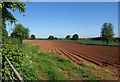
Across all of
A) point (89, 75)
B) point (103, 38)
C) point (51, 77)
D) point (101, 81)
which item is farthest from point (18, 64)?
point (103, 38)

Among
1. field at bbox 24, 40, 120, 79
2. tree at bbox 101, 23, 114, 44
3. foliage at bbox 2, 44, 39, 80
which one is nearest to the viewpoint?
foliage at bbox 2, 44, 39, 80

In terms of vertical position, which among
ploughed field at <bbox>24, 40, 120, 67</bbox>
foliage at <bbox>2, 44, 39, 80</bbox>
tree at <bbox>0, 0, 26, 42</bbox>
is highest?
tree at <bbox>0, 0, 26, 42</bbox>

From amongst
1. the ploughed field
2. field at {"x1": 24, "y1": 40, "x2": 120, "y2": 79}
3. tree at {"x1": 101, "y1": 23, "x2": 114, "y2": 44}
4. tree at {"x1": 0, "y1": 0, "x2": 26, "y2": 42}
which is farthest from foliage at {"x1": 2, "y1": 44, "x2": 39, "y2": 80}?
tree at {"x1": 101, "y1": 23, "x2": 114, "y2": 44}

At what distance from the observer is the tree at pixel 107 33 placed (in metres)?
112

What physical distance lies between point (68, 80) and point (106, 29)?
4062 inches

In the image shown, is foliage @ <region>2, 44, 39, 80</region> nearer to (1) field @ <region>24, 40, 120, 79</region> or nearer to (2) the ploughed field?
(1) field @ <region>24, 40, 120, 79</region>

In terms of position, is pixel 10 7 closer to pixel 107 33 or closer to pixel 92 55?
pixel 92 55

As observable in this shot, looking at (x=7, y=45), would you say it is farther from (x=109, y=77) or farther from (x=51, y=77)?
(x=109, y=77)

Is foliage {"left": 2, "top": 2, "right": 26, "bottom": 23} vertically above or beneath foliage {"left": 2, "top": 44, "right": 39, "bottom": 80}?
above

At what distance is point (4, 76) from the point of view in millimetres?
7848

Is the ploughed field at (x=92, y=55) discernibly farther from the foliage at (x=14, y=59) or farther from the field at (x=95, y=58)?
the foliage at (x=14, y=59)

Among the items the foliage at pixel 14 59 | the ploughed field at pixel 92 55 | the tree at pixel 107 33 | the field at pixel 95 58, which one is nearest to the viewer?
the foliage at pixel 14 59

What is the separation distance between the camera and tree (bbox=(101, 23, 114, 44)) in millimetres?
111625

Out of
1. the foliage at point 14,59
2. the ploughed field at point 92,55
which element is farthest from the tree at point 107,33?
the foliage at point 14,59
